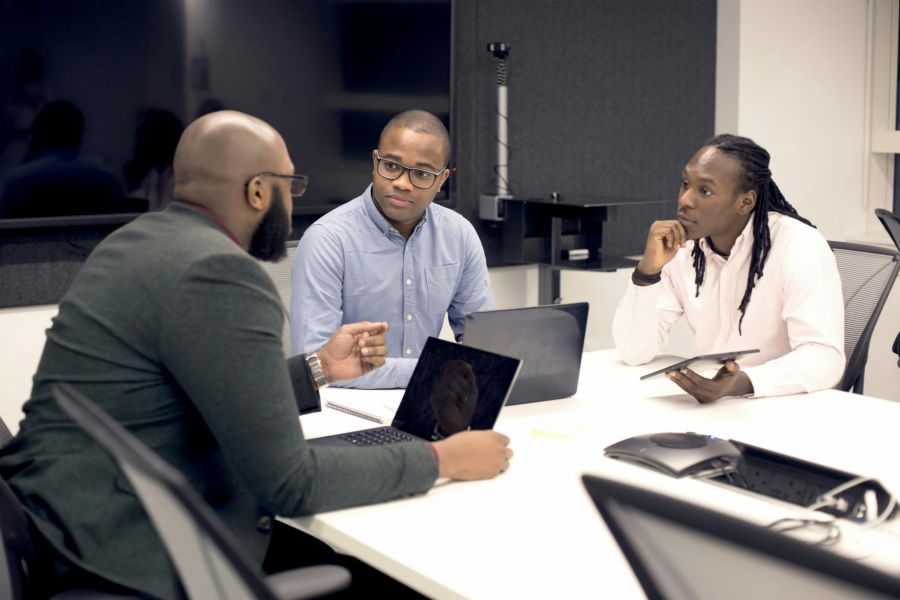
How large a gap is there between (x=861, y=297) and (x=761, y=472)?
49.4 inches

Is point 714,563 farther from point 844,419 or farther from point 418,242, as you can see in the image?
point 418,242

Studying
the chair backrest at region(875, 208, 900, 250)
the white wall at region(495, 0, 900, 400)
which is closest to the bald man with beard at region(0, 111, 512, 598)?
the chair backrest at region(875, 208, 900, 250)

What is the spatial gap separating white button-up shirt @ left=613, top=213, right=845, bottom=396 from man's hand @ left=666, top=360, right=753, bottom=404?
0.23ft

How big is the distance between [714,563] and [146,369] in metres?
0.93

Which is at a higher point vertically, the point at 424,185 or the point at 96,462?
the point at 424,185

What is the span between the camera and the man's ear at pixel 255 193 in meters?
1.59

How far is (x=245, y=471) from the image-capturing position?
1.44 metres

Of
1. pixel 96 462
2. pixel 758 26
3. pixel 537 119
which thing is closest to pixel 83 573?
pixel 96 462

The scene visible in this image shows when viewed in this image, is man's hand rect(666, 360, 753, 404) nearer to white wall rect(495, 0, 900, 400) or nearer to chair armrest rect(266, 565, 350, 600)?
chair armrest rect(266, 565, 350, 600)

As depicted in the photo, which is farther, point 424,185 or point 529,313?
point 424,185

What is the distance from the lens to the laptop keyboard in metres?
1.81

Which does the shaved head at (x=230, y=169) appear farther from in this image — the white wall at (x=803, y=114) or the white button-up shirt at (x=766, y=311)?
the white wall at (x=803, y=114)

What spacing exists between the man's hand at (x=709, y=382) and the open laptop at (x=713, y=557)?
4.37 ft

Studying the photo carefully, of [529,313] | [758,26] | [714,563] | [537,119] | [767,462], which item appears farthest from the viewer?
[758,26]
